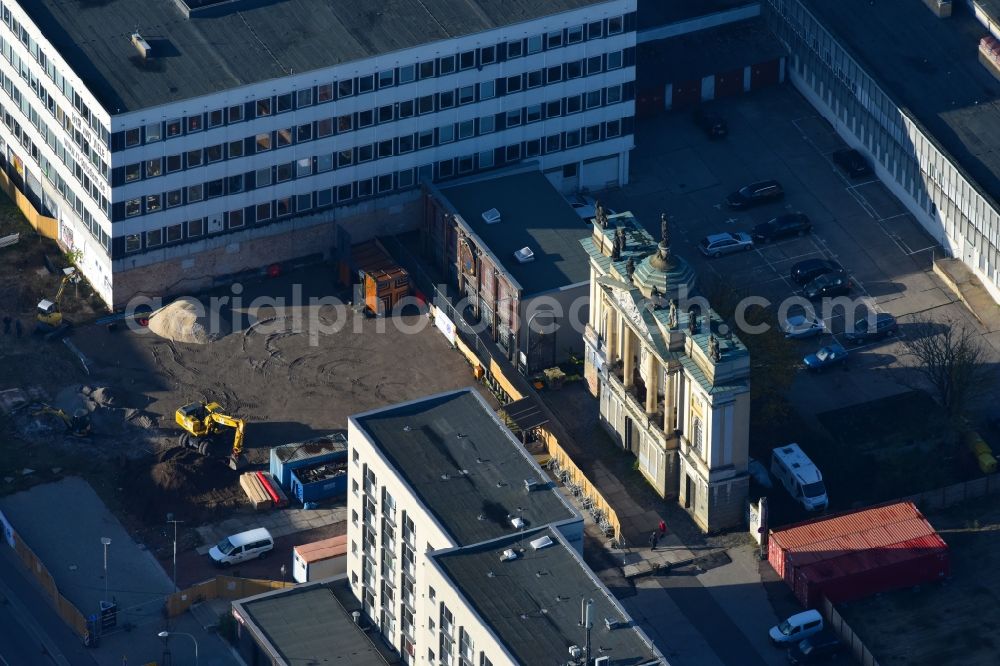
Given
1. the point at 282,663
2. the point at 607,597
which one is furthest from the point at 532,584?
the point at 282,663

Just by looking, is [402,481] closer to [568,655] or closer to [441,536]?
[441,536]

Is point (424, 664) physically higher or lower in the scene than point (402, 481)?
lower

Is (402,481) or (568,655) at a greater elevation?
(402,481)

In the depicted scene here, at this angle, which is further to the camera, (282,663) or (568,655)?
(282,663)

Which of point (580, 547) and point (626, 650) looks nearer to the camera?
point (626, 650)

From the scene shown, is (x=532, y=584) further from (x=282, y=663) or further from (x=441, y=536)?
(x=282, y=663)

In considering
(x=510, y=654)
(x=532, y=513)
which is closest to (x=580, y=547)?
(x=532, y=513)
